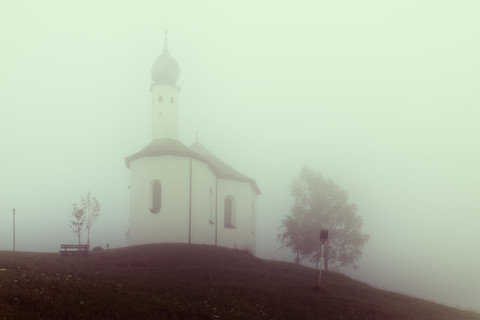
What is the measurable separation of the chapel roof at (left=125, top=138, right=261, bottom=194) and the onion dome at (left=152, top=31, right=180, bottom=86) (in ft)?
→ 16.7

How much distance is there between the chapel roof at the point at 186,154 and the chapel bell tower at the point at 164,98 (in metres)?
0.91

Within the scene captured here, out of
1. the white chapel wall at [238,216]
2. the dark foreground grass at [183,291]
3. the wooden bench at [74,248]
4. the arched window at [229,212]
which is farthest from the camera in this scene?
the arched window at [229,212]

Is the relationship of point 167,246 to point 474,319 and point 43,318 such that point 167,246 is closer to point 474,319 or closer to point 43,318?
point 474,319

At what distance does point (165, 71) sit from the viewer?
43000 millimetres

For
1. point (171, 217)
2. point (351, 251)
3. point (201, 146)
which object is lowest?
point (351, 251)

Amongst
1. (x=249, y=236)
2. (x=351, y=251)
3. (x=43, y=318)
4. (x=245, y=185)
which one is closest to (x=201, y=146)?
(x=245, y=185)

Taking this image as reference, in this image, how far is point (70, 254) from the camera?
109ft

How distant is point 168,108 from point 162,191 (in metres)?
8.54

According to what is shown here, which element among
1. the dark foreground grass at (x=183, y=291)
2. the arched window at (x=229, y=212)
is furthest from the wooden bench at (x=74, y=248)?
the arched window at (x=229, y=212)

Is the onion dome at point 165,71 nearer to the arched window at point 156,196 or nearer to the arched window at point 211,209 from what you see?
the arched window at point 156,196

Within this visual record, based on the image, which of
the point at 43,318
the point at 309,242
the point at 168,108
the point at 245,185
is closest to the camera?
the point at 43,318

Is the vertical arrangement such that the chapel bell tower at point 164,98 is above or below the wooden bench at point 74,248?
above

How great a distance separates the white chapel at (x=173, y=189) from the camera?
3775 centimetres

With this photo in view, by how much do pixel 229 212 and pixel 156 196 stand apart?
1050cm
